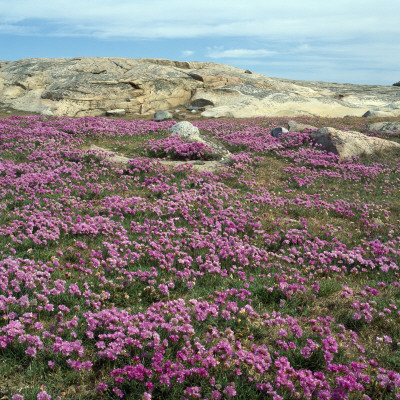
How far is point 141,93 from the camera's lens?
47.2 m

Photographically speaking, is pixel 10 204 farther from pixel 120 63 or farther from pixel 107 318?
pixel 120 63

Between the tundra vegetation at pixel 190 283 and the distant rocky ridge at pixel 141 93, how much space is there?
30558 mm

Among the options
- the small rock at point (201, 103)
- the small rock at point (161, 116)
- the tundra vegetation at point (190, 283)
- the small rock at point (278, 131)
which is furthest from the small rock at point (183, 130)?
the small rock at point (201, 103)

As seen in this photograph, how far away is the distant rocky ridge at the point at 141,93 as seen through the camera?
4409cm

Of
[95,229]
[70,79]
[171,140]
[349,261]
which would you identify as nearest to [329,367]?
[349,261]

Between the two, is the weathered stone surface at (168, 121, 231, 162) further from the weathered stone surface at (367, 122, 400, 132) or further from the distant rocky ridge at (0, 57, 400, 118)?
the distant rocky ridge at (0, 57, 400, 118)

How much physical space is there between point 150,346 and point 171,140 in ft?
50.7

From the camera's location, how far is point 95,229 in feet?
29.1

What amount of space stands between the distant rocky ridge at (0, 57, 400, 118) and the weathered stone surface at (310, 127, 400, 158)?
869 inches

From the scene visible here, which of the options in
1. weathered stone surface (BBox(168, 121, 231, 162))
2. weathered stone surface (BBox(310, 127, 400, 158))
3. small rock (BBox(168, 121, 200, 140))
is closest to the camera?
weathered stone surface (BBox(168, 121, 231, 162))

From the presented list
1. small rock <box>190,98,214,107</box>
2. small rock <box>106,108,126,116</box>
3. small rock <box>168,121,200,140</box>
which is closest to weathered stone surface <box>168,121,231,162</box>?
small rock <box>168,121,200,140</box>

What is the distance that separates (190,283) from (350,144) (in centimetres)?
1605

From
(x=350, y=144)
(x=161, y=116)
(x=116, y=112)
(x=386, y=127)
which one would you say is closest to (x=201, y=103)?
(x=116, y=112)

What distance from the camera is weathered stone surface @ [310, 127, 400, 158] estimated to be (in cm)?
1944
